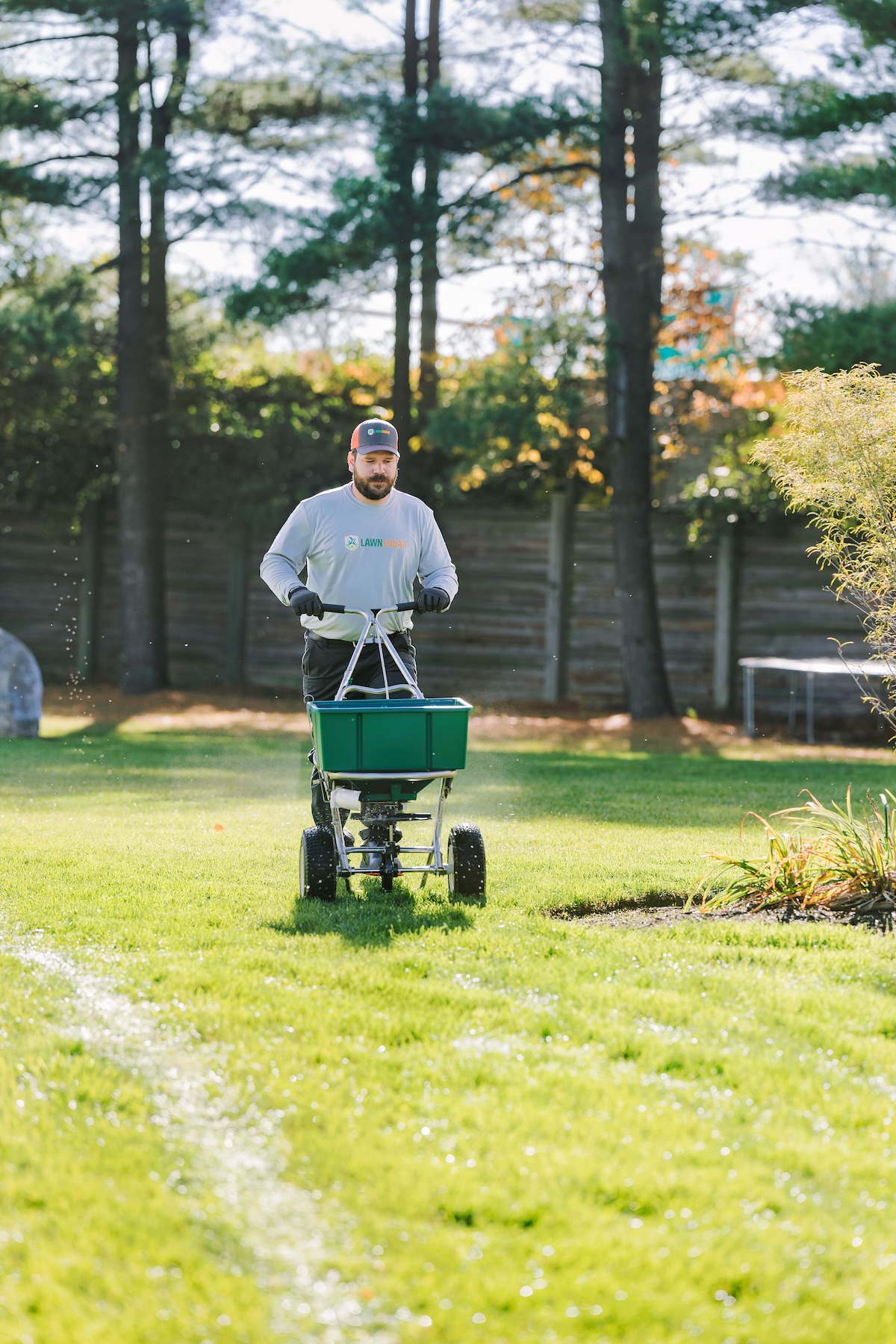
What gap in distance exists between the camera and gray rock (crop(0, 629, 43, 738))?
11.9m

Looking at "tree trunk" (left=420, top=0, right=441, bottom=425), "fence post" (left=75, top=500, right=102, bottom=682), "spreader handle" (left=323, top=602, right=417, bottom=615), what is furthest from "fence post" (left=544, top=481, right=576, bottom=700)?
"spreader handle" (left=323, top=602, right=417, bottom=615)

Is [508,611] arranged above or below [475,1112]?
above

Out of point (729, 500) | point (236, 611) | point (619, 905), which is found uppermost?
point (729, 500)

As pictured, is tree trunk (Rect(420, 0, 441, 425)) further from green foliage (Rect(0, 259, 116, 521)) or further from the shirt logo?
the shirt logo

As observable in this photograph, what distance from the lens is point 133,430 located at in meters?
15.4

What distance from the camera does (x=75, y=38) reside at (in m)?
15.0

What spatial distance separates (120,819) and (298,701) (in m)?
8.32

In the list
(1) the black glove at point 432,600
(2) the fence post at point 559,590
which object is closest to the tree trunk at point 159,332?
(2) the fence post at point 559,590

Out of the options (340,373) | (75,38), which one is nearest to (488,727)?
(340,373)

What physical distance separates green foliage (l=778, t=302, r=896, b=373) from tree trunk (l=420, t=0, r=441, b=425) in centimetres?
364

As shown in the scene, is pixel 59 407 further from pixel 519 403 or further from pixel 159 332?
pixel 519 403

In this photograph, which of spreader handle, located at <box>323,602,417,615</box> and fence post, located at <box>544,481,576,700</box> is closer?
spreader handle, located at <box>323,602,417,615</box>

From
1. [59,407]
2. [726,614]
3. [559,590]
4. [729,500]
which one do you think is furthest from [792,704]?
[59,407]

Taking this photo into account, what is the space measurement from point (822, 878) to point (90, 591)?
13.3m
